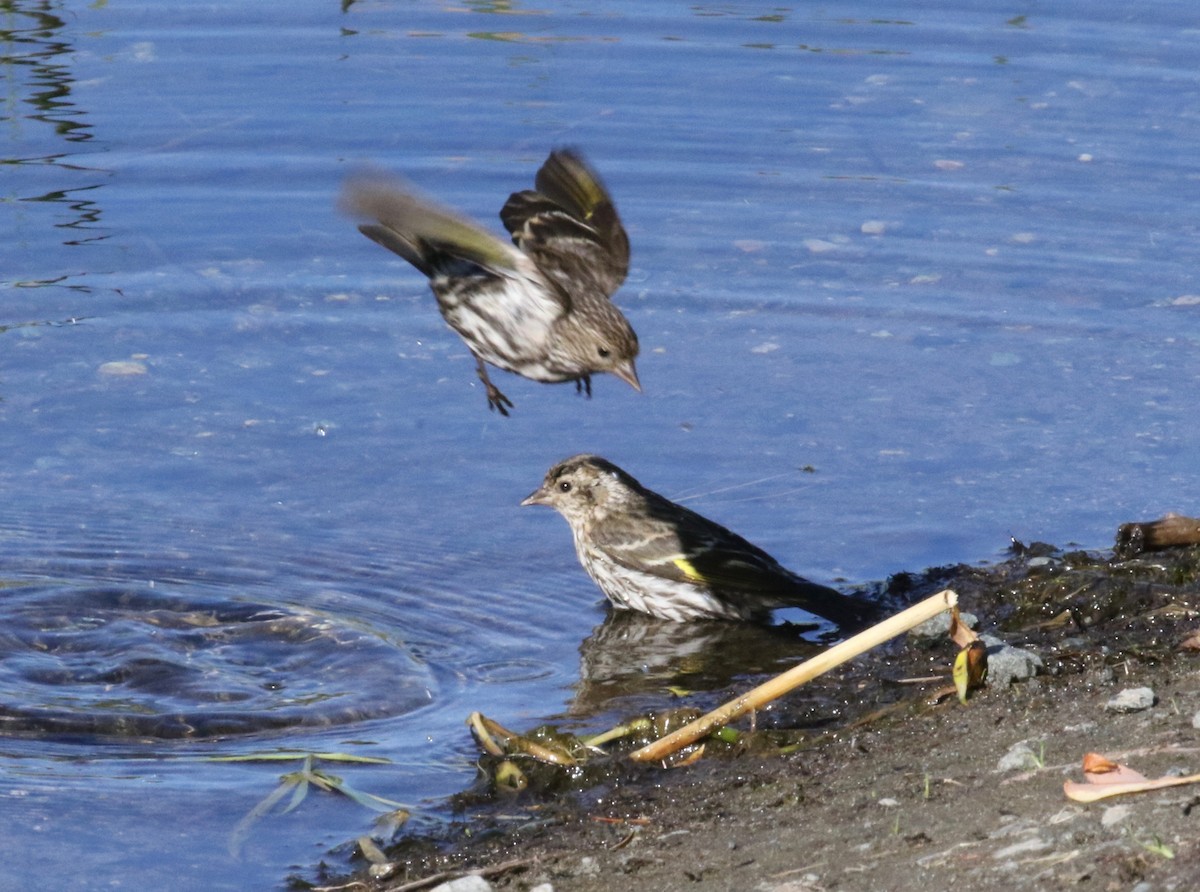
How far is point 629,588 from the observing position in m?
7.91

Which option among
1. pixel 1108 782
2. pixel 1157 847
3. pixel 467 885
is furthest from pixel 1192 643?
pixel 467 885

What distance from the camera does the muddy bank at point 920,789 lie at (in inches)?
166

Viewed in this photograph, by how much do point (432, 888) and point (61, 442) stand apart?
441 cm

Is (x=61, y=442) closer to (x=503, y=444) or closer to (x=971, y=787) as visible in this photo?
(x=503, y=444)

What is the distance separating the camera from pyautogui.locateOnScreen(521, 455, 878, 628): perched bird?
299 inches

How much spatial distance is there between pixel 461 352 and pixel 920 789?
543cm

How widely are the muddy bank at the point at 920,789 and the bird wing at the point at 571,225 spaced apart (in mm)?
1650

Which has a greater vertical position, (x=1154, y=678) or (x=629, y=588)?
(x=1154, y=678)

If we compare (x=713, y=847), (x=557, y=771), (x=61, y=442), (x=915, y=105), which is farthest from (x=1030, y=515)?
(x=915, y=105)

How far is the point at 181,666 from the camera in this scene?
272 inches

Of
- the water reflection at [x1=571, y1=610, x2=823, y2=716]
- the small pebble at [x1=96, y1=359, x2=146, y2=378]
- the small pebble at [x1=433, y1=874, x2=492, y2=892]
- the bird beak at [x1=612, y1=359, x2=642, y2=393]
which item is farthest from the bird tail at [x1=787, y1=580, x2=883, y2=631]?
the small pebble at [x1=96, y1=359, x2=146, y2=378]

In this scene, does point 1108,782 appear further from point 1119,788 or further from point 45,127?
point 45,127

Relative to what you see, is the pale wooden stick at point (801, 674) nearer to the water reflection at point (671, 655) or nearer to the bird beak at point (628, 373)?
the water reflection at point (671, 655)

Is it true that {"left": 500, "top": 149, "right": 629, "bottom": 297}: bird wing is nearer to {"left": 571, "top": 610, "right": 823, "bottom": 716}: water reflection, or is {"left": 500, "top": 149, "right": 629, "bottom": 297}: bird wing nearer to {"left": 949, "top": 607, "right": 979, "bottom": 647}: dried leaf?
{"left": 571, "top": 610, "right": 823, "bottom": 716}: water reflection
